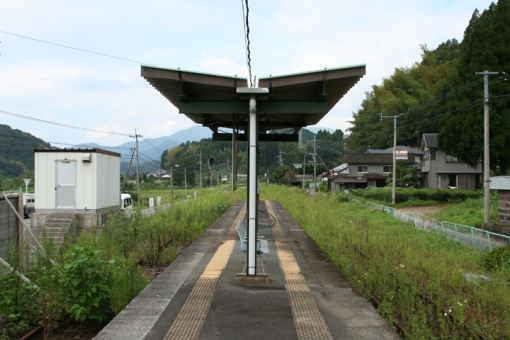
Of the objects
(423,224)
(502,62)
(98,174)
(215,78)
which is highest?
(502,62)

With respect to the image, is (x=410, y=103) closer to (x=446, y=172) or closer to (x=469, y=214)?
(x=446, y=172)

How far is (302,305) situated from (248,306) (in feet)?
2.05

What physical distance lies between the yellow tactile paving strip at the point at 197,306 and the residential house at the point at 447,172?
1536 inches

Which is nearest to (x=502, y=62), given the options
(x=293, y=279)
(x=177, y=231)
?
(x=177, y=231)

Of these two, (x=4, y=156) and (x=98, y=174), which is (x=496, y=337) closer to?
(x=98, y=174)

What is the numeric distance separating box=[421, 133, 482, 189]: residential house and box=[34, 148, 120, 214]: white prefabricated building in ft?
114

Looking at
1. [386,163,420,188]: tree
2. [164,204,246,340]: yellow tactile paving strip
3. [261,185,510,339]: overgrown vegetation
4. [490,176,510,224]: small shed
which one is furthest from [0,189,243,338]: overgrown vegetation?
[386,163,420,188]: tree

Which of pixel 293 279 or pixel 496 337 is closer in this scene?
pixel 496 337

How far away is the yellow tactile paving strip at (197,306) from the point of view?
471cm

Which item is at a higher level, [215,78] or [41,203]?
[215,78]

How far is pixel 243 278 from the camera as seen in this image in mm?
6617

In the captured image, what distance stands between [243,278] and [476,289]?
3.54 metres

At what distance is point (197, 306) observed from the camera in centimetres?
556

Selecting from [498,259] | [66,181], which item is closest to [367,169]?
[66,181]
